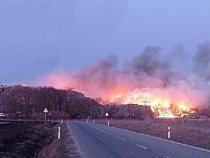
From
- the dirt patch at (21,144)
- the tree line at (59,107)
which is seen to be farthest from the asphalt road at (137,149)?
the tree line at (59,107)

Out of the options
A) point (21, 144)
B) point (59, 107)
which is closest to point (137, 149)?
point (21, 144)

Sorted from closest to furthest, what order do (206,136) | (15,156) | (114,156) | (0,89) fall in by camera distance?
(114,156) → (15,156) → (206,136) → (0,89)

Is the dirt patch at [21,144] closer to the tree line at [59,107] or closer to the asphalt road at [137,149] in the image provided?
the asphalt road at [137,149]

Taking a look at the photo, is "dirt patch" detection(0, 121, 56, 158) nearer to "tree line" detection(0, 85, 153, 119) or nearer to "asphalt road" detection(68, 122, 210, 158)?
"asphalt road" detection(68, 122, 210, 158)

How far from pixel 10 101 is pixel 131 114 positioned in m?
41.1

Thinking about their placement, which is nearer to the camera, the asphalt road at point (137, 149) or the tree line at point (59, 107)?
the asphalt road at point (137, 149)

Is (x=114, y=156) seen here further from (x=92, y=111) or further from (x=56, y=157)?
(x=92, y=111)

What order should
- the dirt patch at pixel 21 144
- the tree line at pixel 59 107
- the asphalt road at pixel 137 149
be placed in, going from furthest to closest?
the tree line at pixel 59 107
the dirt patch at pixel 21 144
the asphalt road at pixel 137 149

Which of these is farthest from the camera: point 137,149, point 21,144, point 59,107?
point 59,107

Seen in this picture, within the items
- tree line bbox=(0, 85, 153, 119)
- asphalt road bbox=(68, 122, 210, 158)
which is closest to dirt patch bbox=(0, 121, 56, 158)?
asphalt road bbox=(68, 122, 210, 158)

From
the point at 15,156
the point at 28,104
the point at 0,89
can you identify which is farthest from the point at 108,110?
the point at 15,156

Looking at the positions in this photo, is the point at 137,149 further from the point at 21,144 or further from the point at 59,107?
the point at 59,107

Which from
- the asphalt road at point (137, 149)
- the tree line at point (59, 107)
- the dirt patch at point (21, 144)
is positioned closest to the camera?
the asphalt road at point (137, 149)

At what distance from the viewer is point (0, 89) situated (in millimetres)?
163875
